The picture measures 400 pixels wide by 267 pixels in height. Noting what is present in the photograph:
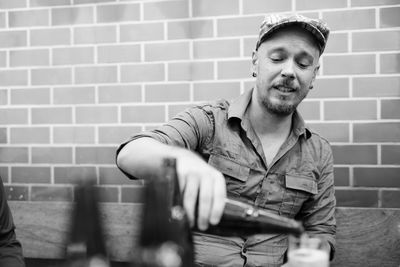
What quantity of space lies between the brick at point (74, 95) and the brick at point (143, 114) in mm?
214

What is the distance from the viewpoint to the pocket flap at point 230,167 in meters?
2.05

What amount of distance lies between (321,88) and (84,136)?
4.45 ft

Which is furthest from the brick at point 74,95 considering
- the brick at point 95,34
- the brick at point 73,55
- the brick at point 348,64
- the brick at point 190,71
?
the brick at point 348,64

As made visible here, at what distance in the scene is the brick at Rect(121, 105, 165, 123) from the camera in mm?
2650

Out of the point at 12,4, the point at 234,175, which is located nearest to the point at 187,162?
the point at 234,175

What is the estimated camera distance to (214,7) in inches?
101

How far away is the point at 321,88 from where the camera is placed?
2490 millimetres

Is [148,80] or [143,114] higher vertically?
[148,80]

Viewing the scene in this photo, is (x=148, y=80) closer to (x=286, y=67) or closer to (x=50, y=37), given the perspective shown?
(x=50, y=37)

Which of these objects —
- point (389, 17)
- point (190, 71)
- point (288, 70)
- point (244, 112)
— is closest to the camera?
point (288, 70)

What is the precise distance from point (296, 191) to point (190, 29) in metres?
1.08

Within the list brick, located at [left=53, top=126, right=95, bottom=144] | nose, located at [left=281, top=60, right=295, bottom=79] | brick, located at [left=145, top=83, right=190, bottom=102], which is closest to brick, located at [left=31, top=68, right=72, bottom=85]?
brick, located at [left=53, top=126, right=95, bottom=144]

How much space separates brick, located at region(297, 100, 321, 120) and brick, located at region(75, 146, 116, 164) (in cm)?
107

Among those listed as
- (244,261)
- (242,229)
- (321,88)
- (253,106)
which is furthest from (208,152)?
(242,229)
